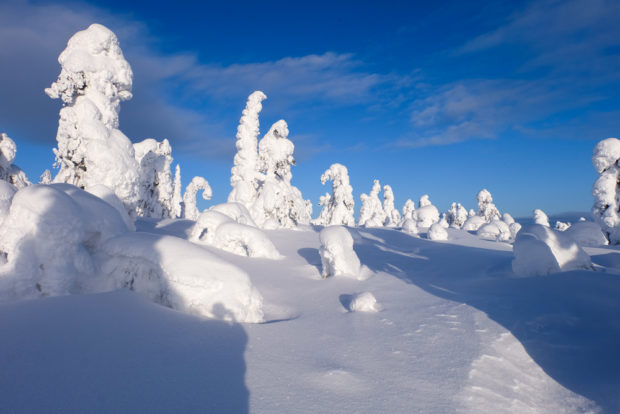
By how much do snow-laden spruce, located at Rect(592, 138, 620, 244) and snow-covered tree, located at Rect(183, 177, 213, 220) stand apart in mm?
39114

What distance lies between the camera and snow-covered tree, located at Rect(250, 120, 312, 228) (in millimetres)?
23594

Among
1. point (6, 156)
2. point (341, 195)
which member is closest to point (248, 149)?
point (341, 195)

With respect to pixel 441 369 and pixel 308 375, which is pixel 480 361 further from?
pixel 308 375

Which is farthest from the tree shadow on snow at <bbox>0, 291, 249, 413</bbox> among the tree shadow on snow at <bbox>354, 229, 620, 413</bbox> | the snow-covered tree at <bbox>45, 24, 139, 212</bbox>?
the snow-covered tree at <bbox>45, 24, 139, 212</bbox>

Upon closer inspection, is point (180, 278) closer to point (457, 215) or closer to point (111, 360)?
point (111, 360)

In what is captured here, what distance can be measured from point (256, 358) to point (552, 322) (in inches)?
210

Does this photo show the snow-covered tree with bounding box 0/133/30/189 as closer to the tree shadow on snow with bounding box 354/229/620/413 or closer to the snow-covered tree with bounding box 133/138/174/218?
the snow-covered tree with bounding box 133/138/174/218

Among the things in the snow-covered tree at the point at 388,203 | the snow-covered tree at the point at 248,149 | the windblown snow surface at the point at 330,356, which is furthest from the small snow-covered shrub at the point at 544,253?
the snow-covered tree at the point at 388,203

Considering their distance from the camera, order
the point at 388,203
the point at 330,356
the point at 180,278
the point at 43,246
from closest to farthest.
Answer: the point at 330,356 → the point at 43,246 → the point at 180,278 → the point at 388,203

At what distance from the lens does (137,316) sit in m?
4.55

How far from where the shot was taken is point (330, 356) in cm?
463

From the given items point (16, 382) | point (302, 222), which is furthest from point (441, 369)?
point (302, 222)

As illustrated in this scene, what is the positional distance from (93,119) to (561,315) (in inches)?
622

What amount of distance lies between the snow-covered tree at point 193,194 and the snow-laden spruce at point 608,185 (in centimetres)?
3911
